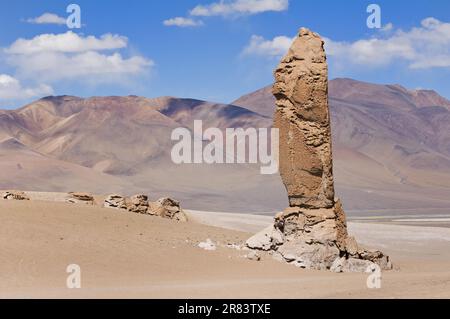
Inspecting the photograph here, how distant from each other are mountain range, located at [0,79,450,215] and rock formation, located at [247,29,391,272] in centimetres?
6174

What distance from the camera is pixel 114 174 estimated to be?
115875 mm

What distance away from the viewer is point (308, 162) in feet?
62.7

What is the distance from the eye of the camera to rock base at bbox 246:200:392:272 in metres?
18.7

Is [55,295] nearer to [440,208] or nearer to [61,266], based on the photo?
[61,266]

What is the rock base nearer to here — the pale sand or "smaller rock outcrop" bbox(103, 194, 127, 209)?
the pale sand

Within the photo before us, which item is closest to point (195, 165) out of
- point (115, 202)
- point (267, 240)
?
point (115, 202)

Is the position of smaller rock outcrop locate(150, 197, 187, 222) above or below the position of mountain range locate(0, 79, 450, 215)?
below

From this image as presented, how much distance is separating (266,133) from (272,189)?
25.8 meters

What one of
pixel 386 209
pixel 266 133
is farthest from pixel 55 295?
pixel 266 133

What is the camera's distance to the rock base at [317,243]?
1870cm

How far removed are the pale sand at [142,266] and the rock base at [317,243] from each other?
534 mm

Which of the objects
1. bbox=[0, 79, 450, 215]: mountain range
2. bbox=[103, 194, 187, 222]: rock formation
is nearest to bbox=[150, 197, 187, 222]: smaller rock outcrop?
bbox=[103, 194, 187, 222]: rock formation

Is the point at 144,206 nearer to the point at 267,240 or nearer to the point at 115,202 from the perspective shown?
the point at 115,202

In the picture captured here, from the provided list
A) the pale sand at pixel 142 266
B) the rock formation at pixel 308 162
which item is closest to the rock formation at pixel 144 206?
the pale sand at pixel 142 266
